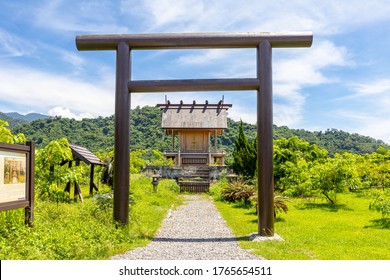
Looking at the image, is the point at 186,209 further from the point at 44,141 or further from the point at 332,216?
the point at 44,141

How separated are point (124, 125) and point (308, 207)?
899 centimetres

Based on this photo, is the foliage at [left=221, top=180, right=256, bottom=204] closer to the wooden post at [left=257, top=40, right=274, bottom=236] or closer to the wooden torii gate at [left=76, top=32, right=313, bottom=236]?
the wooden post at [left=257, top=40, right=274, bottom=236]

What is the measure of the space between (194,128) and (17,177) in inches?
925

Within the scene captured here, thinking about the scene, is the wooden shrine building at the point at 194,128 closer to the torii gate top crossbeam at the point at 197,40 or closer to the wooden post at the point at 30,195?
the torii gate top crossbeam at the point at 197,40

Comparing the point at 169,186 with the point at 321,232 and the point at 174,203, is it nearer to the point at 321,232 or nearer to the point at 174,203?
the point at 174,203

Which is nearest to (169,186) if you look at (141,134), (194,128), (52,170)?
(52,170)

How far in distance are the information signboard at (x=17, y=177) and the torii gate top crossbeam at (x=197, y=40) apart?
115 inches

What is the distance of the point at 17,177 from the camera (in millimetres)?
6934

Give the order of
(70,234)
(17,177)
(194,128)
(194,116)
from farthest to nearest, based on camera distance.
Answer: (194,116)
(194,128)
(70,234)
(17,177)

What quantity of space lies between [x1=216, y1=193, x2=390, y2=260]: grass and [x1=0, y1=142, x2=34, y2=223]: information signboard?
4189mm

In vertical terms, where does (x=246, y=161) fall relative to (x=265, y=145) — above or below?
below

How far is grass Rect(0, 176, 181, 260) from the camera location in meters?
6.12

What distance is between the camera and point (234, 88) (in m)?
8.93
